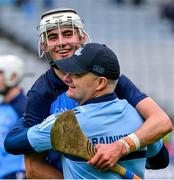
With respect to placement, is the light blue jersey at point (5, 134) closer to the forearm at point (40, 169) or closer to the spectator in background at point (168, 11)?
the forearm at point (40, 169)

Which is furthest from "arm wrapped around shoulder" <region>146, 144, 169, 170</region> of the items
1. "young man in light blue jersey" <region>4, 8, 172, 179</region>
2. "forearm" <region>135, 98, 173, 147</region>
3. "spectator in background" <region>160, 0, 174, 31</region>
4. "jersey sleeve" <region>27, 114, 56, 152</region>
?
"spectator in background" <region>160, 0, 174, 31</region>

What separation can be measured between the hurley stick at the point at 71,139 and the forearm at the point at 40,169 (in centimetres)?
59

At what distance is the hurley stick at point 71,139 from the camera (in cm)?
383

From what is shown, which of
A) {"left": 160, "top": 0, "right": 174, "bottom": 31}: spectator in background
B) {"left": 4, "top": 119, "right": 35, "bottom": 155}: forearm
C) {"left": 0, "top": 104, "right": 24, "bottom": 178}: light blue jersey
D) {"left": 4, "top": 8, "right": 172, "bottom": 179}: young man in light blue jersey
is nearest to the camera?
{"left": 4, "top": 119, "right": 35, "bottom": 155}: forearm

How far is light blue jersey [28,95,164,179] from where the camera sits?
12.8ft

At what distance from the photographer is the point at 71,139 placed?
3857 millimetres

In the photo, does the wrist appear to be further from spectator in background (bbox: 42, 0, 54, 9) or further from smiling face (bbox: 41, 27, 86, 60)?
spectator in background (bbox: 42, 0, 54, 9)

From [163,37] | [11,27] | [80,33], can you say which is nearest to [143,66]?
[163,37]

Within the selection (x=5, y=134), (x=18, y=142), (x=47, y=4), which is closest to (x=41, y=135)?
(x=18, y=142)

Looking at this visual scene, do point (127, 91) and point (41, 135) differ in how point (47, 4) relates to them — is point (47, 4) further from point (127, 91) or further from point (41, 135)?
point (41, 135)

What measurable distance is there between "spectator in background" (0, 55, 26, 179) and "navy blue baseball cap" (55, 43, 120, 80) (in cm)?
341

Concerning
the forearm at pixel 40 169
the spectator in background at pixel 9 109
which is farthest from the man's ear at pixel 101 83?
the spectator in background at pixel 9 109

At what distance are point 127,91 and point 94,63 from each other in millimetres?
575

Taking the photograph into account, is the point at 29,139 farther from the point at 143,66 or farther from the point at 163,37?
the point at 163,37
